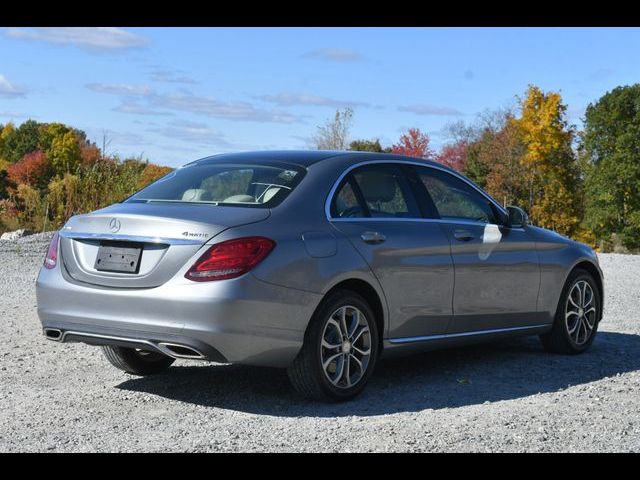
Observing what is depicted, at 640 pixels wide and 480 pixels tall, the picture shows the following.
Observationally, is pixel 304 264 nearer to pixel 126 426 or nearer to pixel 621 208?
pixel 126 426

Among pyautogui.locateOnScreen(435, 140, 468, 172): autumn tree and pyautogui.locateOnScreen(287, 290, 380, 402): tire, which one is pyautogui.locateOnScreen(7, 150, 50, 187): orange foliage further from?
pyautogui.locateOnScreen(287, 290, 380, 402): tire

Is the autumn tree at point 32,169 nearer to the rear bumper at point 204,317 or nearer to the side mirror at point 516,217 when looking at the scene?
the side mirror at point 516,217

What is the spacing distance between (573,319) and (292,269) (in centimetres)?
374

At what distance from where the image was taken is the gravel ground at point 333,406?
564 cm

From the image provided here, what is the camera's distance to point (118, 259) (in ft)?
21.2

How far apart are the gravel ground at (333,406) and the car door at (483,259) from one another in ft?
1.57

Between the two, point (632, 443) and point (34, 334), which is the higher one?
point (632, 443)

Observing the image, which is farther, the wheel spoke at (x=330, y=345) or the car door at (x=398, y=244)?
the car door at (x=398, y=244)

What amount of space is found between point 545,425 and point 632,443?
569 mm

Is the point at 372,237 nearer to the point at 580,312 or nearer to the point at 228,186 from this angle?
the point at 228,186

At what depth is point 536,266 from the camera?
855cm

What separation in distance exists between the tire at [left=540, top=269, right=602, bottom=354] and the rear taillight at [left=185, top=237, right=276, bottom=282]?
3.74 meters

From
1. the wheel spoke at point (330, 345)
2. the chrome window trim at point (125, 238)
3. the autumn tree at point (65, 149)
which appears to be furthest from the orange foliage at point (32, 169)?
the wheel spoke at point (330, 345)

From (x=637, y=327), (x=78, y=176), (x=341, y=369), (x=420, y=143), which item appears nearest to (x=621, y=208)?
(x=420, y=143)
